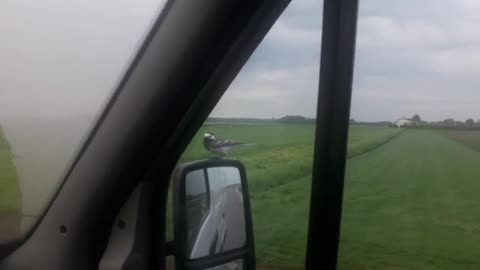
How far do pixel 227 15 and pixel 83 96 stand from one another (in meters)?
0.68

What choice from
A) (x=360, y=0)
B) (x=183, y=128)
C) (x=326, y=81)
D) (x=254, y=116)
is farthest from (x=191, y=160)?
(x=360, y=0)

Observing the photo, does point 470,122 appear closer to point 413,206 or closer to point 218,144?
point 413,206

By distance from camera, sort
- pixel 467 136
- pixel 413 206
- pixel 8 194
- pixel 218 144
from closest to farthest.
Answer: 1. pixel 467 136
2. pixel 413 206
3. pixel 218 144
4. pixel 8 194

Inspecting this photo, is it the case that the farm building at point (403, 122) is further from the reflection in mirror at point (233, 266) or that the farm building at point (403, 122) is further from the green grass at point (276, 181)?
the reflection in mirror at point (233, 266)

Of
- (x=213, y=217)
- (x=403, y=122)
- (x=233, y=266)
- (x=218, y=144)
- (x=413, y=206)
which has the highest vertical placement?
(x=403, y=122)

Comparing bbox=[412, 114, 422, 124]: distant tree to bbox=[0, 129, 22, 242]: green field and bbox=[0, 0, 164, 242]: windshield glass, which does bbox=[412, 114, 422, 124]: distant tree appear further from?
bbox=[0, 129, 22, 242]: green field

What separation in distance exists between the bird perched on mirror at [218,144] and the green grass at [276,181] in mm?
16

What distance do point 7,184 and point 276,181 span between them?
106 cm

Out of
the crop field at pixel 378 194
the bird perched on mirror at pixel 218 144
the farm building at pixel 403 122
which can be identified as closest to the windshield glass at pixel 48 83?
the crop field at pixel 378 194

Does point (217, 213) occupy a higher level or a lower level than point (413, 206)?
lower

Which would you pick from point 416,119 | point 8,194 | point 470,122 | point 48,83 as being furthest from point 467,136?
point 8,194

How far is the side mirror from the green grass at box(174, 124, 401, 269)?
0.14 feet

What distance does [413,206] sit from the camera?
71.9 inches

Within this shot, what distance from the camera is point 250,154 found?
205 centimetres
